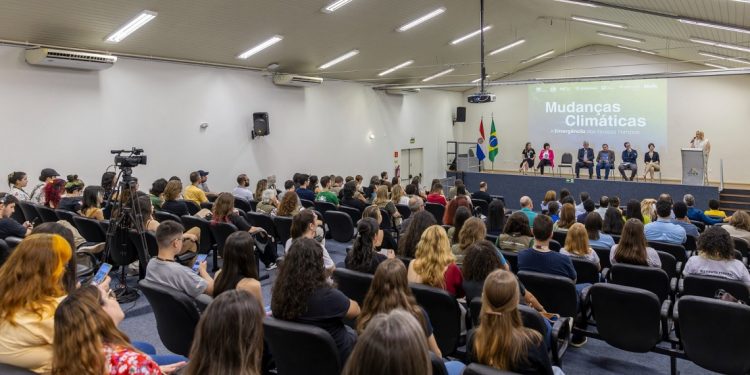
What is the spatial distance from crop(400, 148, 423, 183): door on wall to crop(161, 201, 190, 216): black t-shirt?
1109cm

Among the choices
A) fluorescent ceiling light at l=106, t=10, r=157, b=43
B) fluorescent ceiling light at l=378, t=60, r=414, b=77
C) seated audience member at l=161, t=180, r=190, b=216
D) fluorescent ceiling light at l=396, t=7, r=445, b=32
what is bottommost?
seated audience member at l=161, t=180, r=190, b=216

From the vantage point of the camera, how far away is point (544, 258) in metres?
3.73

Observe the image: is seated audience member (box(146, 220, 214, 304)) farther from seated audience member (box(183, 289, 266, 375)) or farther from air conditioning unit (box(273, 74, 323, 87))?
air conditioning unit (box(273, 74, 323, 87))

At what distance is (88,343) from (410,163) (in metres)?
16.1

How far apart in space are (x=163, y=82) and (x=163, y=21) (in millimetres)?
2183

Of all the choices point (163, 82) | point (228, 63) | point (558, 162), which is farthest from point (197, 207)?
point (558, 162)

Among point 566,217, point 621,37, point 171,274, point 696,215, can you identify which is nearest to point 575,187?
point 621,37

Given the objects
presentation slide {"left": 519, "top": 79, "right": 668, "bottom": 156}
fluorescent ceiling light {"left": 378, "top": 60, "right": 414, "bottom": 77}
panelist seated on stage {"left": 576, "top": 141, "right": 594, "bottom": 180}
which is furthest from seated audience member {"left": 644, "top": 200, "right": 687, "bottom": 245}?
presentation slide {"left": 519, "top": 79, "right": 668, "bottom": 156}

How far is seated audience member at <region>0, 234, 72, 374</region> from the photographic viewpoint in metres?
2.04

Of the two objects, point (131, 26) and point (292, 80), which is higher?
point (131, 26)

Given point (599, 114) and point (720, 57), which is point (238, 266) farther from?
point (599, 114)

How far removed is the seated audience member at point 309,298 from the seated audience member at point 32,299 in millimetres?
991

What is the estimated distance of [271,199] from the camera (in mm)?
7457

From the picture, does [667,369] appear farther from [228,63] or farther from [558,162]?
[558,162]
